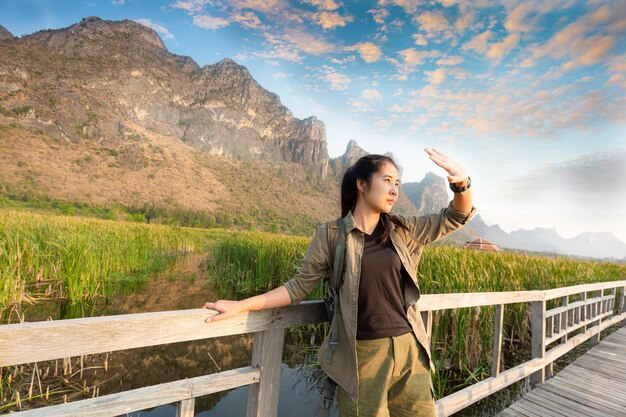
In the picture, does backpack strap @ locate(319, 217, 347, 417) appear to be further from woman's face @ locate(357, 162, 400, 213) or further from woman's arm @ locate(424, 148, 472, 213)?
woman's arm @ locate(424, 148, 472, 213)

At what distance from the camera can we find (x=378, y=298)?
155 cm

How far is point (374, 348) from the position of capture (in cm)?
151

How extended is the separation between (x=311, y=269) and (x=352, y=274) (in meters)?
0.21

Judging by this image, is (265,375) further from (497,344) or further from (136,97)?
(136,97)

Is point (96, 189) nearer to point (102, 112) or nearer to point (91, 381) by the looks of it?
point (102, 112)

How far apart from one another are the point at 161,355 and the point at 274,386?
3.95 metres

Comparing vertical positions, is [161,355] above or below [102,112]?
below

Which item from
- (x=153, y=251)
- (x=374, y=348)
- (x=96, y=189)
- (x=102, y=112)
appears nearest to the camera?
(x=374, y=348)

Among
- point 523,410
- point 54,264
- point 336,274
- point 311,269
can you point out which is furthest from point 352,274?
point 54,264

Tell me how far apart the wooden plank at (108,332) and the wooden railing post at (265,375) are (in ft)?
0.22

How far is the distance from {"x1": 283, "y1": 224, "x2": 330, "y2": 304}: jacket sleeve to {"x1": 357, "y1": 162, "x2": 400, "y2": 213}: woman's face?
278mm

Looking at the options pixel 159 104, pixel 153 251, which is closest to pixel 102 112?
pixel 159 104

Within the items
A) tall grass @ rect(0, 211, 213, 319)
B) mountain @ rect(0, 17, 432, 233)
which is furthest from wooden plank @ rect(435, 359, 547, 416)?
mountain @ rect(0, 17, 432, 233)

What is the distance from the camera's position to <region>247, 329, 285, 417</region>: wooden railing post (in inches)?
58.5
